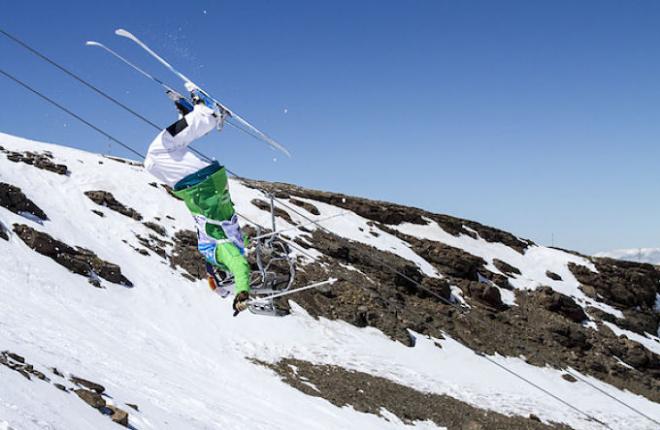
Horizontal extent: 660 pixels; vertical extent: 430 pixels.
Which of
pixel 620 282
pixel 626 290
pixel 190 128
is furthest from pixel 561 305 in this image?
pixel 190 128

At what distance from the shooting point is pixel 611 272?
54.1m

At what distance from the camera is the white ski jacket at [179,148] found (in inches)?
281

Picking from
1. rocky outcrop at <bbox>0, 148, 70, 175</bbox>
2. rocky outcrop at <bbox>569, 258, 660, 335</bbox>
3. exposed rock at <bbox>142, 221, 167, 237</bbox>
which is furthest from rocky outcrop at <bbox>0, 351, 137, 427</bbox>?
Result: rocky outcrop at <bbox>569, 258, 660, 335</bbox>

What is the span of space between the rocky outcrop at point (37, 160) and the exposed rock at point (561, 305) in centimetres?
3518

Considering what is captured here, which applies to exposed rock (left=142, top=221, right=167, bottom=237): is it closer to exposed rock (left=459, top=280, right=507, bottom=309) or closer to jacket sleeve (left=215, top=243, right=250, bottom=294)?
exposed rock (left=459, top=280, right=507, bottom=309)

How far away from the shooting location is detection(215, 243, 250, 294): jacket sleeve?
7.68m

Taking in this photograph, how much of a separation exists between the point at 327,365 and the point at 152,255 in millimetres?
10979

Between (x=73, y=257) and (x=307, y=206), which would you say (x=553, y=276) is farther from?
(x=73, y=257)

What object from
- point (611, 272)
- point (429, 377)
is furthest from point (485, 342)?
point (611, 272)

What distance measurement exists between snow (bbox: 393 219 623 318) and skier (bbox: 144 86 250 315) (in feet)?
139

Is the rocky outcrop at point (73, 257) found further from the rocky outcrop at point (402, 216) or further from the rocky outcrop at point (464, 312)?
the rocky outcrop at point (402, 216)

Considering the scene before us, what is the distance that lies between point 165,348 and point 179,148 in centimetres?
1538

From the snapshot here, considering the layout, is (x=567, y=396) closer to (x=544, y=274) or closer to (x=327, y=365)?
(x=327, y=365)

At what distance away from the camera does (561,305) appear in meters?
44.3
